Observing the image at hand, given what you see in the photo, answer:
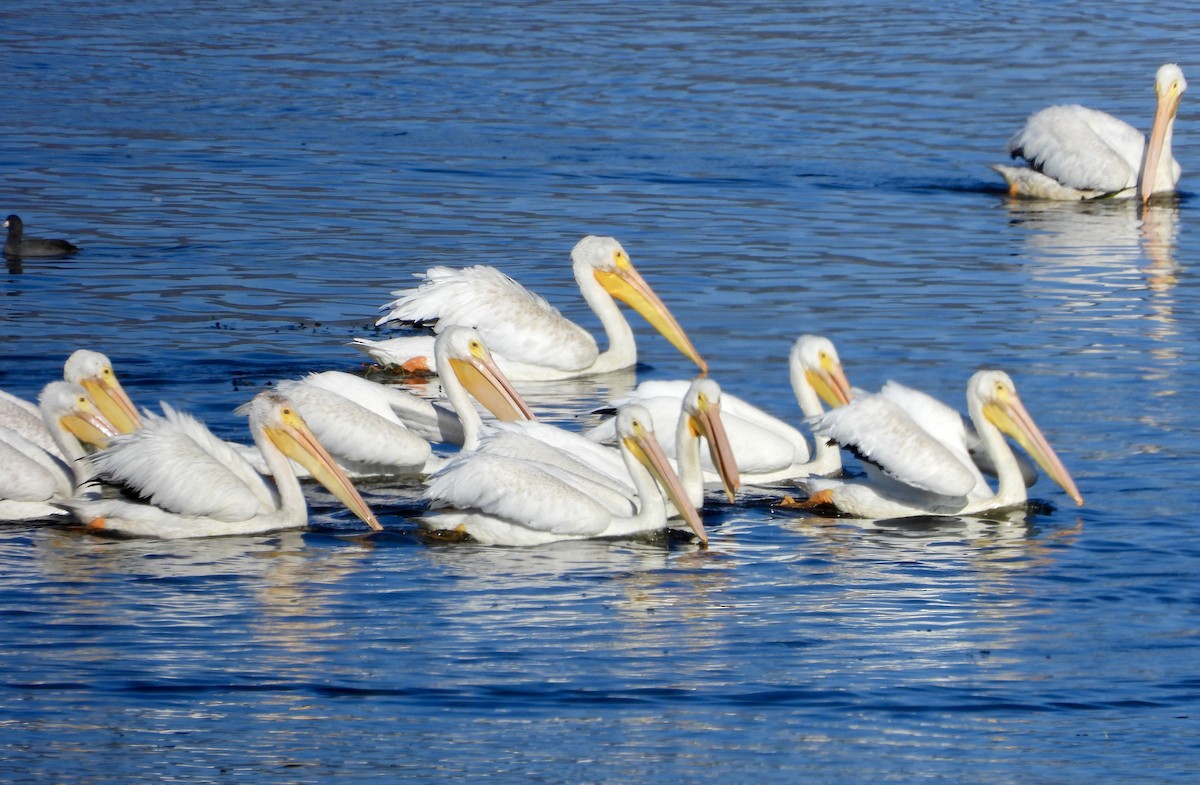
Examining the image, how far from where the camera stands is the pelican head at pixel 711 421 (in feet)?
26.1

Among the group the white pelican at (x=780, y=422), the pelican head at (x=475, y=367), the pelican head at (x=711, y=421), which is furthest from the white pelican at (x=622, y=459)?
the pelican head at (x=475, y=367)

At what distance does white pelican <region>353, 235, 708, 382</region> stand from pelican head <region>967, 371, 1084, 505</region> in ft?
7.78

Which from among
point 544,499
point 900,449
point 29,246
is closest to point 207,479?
point 544,499

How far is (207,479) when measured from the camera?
7660mm

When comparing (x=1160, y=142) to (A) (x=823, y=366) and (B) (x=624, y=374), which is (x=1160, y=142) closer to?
(B) (x=624, y=374)

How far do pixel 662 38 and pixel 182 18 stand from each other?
232 inches

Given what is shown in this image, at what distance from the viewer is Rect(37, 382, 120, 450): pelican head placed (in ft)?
27.1

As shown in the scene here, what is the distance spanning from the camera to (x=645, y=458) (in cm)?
787

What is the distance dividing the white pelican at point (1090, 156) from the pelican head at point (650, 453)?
28.2ft

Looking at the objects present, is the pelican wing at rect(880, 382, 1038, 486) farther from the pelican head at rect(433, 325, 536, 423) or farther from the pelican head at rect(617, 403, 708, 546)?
the pelican head at rect(433, 325, 536, 423)

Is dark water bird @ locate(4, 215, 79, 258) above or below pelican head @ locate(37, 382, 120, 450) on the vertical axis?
above

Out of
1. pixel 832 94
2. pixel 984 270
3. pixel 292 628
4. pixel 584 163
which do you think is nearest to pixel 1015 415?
pixel 292 628

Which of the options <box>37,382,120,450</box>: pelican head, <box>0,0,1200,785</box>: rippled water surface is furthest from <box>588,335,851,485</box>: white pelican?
<box>37,382,120,450</box>: pelican head

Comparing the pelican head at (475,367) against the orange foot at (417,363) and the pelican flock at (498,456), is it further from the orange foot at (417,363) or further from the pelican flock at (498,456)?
the orange foot at (417,363)
